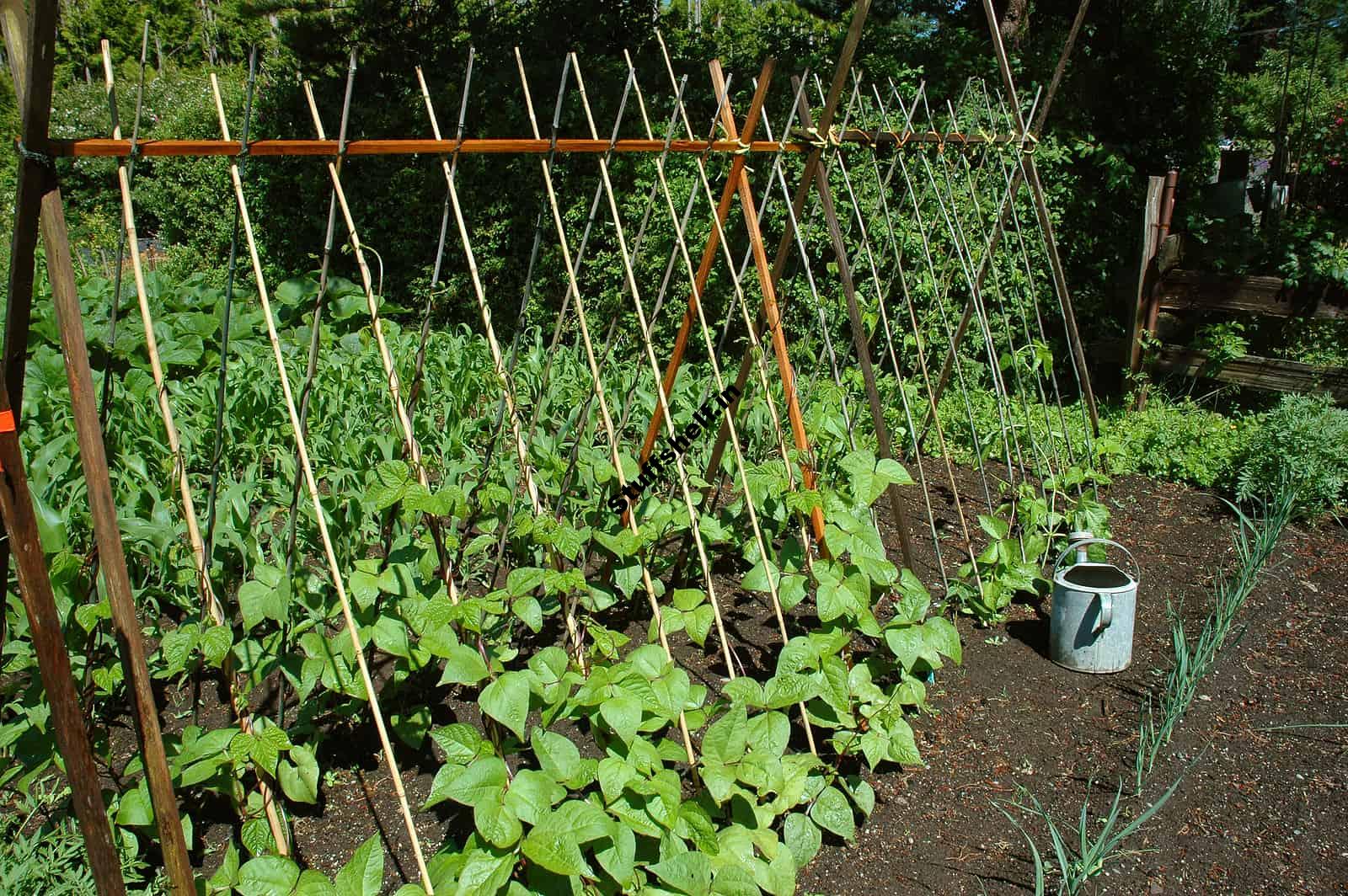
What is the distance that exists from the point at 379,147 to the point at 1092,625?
2.55 metres

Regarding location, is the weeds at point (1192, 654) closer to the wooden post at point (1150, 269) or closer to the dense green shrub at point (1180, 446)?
the dense green shrub at point (1180, 446)

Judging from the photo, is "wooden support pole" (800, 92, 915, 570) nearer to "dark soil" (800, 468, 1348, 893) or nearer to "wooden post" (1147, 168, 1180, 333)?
"dark soil" (800, 468, 1348, 893)

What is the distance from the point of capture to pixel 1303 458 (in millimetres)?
4188

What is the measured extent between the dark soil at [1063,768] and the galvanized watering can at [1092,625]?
2.5 inches

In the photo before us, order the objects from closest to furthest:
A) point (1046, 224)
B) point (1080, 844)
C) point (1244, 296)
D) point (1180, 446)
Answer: point (1080, 844) → point (1046, 224) → point (1180, 446) → point (1244, 296)

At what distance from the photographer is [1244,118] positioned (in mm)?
9164

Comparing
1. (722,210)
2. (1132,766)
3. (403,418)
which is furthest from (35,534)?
(1132,766)

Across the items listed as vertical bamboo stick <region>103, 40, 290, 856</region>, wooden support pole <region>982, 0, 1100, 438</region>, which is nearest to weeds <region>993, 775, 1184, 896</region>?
vertical bamboo stick <region>103, 40, 290, 856</region>

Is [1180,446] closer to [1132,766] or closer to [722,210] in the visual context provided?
[1132,766]

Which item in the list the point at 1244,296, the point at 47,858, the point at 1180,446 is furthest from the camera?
the point at 1244,296

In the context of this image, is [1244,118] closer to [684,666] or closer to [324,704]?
[684,666]

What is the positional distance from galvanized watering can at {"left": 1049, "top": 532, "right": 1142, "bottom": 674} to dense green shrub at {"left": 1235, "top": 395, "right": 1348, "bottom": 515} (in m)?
1.69

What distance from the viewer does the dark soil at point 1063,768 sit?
2182 mm

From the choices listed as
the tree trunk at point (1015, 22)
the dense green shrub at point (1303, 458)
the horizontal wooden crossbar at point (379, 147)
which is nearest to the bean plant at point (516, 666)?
the horizontal wooden crossbar at point (379, 147)
